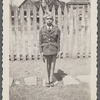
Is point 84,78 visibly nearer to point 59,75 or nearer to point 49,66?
point 59,75

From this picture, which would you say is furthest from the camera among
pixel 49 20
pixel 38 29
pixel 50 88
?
pixel 38 29

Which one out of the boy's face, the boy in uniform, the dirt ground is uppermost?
the boy's face

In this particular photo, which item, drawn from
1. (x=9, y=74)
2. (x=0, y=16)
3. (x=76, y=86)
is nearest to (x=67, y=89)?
(x=76, y=86)

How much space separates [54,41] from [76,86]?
2.00 ft

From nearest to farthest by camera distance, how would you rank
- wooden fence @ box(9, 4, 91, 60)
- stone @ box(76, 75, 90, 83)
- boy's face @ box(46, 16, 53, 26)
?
boy's face @ box(46, 16, 53, 26) < stone @ box(76, 75, 90, 83) < wooden fence @ box(9, 4, 91, 60)

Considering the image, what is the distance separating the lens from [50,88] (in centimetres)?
408

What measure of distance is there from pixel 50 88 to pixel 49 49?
0.47 metres

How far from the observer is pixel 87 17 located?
13.7ft

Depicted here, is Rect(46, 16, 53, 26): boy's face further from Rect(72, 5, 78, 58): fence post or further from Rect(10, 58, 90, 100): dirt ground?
Rect(10, 58, 90, 100): dirt ground

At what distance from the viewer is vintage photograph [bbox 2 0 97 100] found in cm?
404

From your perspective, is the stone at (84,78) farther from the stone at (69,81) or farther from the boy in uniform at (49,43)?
the boy in uniform at (49,43)

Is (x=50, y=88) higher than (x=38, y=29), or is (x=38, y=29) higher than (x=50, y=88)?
(x=38, y=29)

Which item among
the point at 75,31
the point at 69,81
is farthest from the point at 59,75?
the point at 75,31

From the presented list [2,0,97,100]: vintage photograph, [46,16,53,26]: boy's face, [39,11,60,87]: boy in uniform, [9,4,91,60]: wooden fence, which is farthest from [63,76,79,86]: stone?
[46,16,53,26]: boy's face
